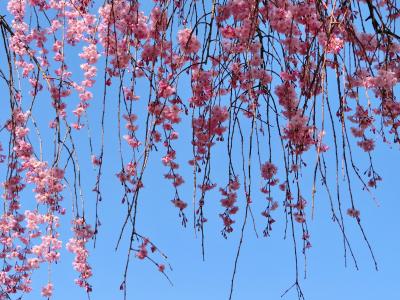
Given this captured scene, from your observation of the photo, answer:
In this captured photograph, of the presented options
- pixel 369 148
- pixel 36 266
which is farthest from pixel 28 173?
pixel 369 148

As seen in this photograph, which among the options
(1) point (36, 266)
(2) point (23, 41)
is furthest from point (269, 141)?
(1) point (36, 266)

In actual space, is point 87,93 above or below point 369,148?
above

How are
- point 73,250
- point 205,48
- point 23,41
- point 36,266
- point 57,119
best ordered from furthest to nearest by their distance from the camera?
1. point 36,266
2. point 23,41
3. point 73,250
4. point 57,119
5. point 205,48

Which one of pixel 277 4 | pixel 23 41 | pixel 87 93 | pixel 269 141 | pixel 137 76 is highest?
pixel 23 41

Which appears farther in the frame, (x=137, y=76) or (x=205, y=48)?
(x=137, y=76)

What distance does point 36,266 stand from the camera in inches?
168

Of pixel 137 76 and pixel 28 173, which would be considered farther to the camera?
pixel 28 173

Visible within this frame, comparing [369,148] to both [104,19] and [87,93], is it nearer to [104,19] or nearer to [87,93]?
[104,19]

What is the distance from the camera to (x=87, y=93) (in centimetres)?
382

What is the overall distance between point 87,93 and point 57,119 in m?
0.66

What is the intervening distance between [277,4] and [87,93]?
1688 millimetres

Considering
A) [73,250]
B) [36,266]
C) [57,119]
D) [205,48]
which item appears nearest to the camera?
[205,48]

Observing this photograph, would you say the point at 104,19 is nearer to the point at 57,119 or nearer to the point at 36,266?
the point at 57,119

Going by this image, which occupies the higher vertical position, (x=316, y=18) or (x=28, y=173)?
(x=28, y=173)
